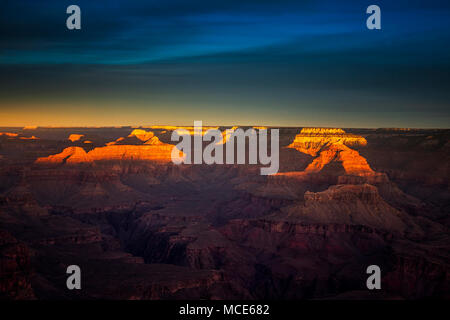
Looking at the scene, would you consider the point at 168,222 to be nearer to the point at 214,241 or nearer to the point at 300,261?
the point at 214,241

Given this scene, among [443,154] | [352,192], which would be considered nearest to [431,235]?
[352,192]

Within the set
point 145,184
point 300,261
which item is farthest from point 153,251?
point 145,184

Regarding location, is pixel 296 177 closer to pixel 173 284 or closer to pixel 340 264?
pixel 340 264

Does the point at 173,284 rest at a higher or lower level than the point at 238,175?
lower
